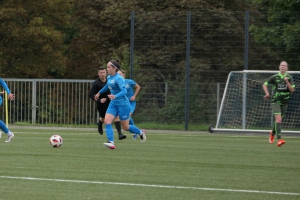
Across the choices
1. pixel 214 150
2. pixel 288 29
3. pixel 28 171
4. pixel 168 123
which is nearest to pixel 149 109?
pixel 168 123

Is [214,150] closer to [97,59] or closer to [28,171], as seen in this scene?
[28,171]

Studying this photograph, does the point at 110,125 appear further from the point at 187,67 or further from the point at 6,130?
the point at 187,67

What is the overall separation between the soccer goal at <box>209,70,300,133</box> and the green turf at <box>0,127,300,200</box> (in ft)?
30.7

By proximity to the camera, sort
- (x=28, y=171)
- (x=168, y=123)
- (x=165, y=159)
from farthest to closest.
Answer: (x=168, y=123) → (x=165, y=159) → (x=28, y=171)

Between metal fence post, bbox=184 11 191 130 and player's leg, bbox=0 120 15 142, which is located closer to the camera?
player's leg, bbox=0 120 15 142

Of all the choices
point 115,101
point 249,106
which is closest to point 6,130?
point 115,101

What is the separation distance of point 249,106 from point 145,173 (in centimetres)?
1568

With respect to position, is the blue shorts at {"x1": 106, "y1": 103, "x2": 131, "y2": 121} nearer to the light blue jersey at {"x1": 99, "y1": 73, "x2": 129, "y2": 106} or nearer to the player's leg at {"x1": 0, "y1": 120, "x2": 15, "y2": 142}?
the light blue jersey at {"x1": 99, "y1": 73, "x2": 129, "y2": 106}

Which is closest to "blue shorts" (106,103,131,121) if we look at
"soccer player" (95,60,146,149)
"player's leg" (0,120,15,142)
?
"soccer player" (95,60,146,149)

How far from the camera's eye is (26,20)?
39.8 metres

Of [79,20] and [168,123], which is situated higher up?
[79,20]

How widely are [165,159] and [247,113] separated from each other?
1301 cm

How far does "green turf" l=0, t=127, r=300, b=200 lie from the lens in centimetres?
846

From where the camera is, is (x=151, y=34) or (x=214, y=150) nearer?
(x=214, y=150)
